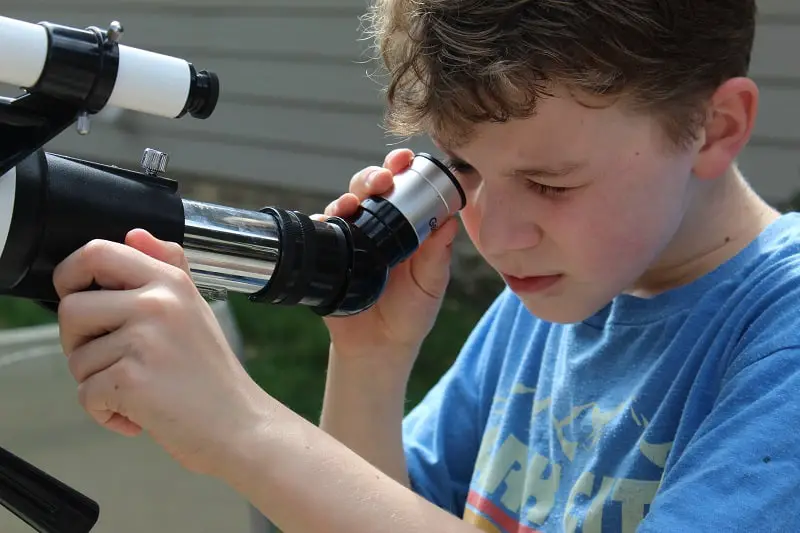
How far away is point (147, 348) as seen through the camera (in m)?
0.67

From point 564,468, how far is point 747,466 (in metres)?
0.29

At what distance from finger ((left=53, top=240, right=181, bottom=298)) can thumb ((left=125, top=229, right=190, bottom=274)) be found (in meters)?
0.01

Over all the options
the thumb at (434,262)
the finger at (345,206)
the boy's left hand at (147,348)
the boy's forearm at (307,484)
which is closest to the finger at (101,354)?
the boy's left hand at (147,348)

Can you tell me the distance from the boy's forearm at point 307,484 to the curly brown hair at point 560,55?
314mm

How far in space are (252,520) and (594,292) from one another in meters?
0.64

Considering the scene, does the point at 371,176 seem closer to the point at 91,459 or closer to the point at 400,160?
the point at 400,160

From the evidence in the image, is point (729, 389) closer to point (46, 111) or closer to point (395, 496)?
point (395, 496)

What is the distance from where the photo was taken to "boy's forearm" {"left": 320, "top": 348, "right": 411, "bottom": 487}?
112 cm

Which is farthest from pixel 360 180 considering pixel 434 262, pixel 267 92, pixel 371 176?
pixel 267 92

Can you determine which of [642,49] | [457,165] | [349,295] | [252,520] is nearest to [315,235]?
[349,295]

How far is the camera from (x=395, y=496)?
77 cm

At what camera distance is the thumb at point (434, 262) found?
3.55ft

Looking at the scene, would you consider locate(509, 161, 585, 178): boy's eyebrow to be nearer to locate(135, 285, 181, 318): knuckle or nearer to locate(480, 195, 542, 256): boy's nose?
locate(480, 195, 542, 256): boy's nose

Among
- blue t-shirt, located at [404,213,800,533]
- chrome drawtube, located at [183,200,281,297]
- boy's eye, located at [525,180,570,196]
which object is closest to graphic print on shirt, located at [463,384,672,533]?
blue t-shirt, located at [404,213,800,533]
